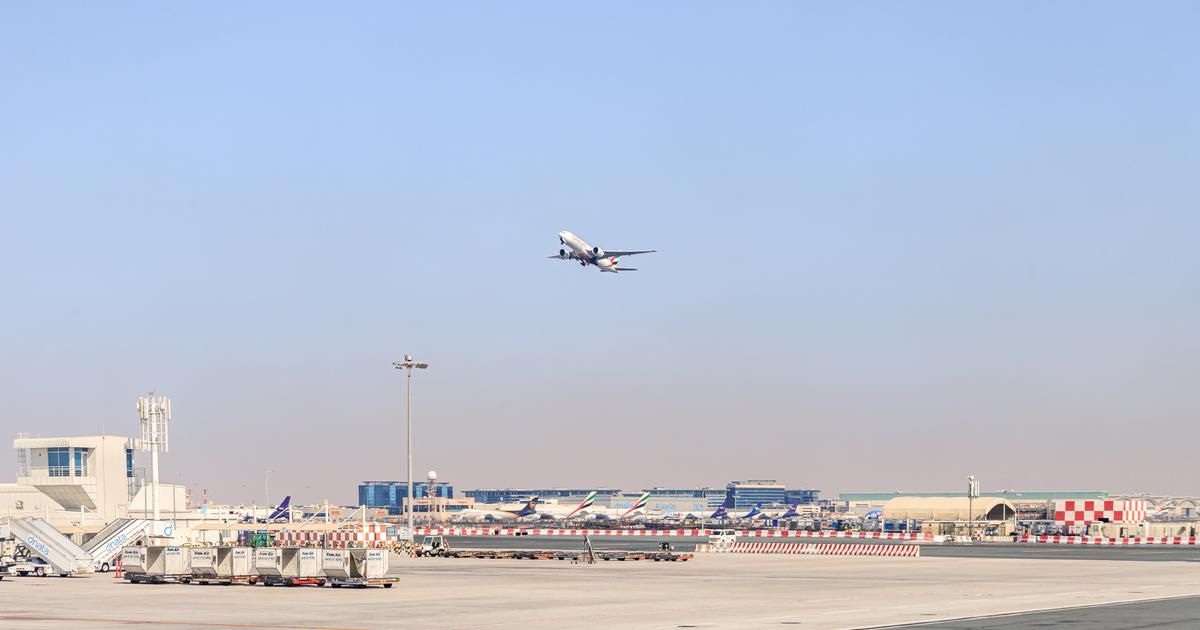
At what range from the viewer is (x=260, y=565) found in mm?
60812

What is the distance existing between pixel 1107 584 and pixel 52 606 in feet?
142

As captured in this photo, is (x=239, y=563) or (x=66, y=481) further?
(x=66, y=481)

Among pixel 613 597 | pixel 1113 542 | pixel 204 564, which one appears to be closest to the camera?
pixel 613 597

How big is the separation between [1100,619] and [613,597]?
19.3 meters

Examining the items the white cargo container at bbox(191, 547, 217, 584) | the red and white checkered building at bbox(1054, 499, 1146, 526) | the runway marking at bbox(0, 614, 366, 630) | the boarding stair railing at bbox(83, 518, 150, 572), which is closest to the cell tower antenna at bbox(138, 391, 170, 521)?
the boarding stair railing at bbox(83, 518, 150, 572)

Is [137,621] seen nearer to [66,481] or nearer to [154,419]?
[154,419]

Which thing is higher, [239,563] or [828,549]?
[239,563]

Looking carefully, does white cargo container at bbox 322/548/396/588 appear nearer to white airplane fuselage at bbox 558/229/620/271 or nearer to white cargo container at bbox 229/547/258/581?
white cargo container at bbox 229/547/258/581

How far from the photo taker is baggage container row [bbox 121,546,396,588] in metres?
57.9

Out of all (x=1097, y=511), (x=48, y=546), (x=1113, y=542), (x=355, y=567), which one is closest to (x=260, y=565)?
(x=355, y=567)

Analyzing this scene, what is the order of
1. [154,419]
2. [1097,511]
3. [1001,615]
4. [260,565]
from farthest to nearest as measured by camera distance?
[1097,511]
[154,419]
[260,565]
[1001,615]

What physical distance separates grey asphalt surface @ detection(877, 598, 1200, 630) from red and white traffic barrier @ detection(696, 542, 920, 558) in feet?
179

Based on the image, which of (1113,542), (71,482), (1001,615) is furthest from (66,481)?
(1001,615)

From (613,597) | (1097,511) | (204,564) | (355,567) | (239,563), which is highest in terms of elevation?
(355,567)
